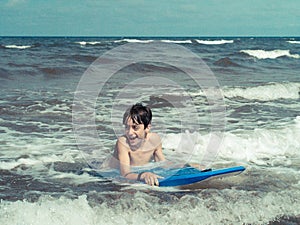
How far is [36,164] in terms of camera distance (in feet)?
17.6

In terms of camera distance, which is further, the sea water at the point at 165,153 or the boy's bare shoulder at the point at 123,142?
the boy's bare shoulder at the point at 123,142

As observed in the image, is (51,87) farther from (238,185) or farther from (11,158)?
(238,185)

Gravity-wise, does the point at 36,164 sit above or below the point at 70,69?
below

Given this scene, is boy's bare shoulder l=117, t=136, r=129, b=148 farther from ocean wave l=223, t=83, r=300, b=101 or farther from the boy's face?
ocean wave l=223, t=83, r=300, b=101

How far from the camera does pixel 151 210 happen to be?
3.86 metres

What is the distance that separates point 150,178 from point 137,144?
19.8 inches

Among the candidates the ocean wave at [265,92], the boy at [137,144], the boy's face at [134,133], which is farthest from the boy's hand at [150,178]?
the ocean wave at [265,92]

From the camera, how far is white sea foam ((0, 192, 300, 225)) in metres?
3.65

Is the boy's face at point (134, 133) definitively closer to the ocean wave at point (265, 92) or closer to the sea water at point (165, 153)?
the sea water at point (165, 153)

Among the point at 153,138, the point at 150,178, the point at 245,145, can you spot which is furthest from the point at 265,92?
the point at 150,178

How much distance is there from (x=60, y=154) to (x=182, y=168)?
1742 millimetres

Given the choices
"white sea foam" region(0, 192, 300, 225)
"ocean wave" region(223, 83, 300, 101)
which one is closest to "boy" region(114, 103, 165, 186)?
"white sea foam" region(0, 192, 300, 225)

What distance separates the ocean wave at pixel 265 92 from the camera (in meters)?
12.0

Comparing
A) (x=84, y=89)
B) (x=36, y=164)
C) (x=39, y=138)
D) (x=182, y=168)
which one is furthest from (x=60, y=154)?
(x=84, y=89)
